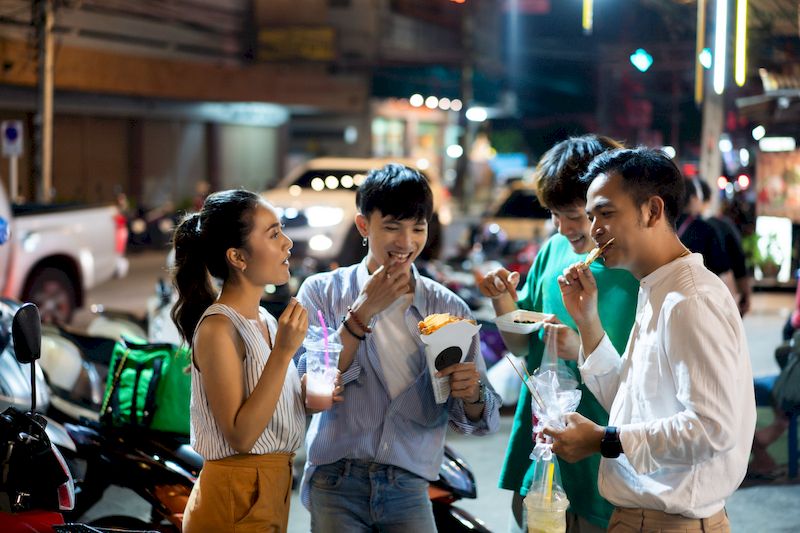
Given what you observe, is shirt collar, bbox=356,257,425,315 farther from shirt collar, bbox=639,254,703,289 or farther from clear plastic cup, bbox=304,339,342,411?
shirt collar, bbox=639,254,703,289

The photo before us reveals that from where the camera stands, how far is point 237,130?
35812mm

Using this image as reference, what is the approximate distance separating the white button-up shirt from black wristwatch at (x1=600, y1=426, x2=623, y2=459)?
0.10 ft

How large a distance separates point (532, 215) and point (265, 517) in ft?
48.9

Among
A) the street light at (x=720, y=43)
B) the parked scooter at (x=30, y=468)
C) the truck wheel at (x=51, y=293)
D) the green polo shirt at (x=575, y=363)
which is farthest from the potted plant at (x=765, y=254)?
the parked scooter at (x=30, y=468)

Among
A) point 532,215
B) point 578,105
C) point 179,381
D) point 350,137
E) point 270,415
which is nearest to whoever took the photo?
point 270,415

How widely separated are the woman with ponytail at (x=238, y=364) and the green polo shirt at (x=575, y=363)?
2.72 ft

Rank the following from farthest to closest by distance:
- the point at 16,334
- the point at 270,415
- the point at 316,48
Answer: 1. the point at 316,48
2. the point at 16,334
3. the point at 270,415

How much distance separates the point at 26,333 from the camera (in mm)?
3096

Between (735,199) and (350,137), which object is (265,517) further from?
(350,137)

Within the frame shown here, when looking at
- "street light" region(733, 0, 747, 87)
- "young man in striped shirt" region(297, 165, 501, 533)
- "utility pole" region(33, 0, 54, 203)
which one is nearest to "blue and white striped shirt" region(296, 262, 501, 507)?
"young man in striped shirt" region(297, 165, 501, 533)

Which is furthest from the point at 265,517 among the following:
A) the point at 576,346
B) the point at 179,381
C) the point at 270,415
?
the point at 179,381

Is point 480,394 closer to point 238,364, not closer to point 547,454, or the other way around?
point 547,454

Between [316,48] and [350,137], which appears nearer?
[316,48]

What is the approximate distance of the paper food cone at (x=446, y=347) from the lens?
288 cm
